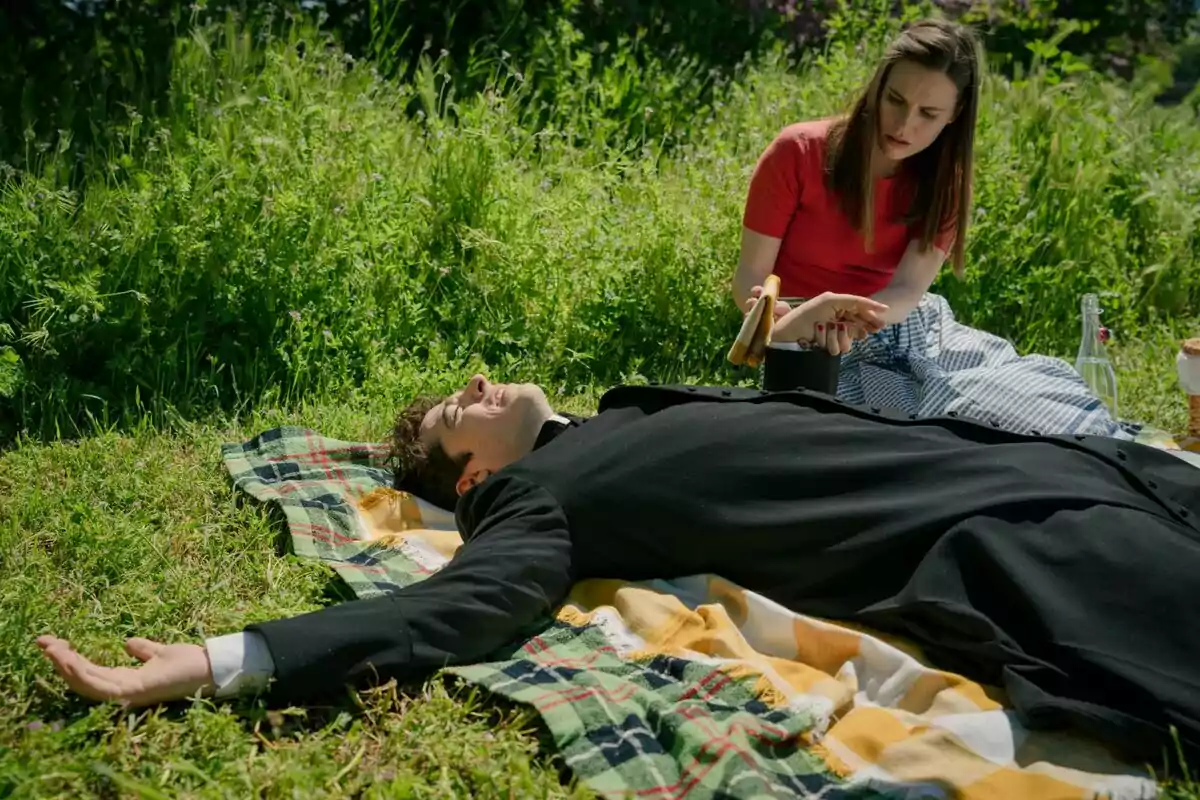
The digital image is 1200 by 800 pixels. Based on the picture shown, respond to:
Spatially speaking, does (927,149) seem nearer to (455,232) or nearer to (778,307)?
(778,307)

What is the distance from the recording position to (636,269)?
5496 millimetres

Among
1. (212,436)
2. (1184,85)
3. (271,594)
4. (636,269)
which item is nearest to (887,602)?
(271,594)

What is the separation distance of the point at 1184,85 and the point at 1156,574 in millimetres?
11591

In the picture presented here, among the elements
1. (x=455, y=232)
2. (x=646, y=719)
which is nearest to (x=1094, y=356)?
(x=455, y=232)

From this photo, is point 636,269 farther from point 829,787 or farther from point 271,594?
point 829,787

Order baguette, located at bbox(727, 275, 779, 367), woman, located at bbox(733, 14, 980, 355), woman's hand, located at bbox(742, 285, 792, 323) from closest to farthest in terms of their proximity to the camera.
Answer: baguette, located at bbox(727, 275, 779, 367)
woman's hand, located at bbox(742, 285, 792, 323)
woman, located at bbox(733, 14, 980, 355)

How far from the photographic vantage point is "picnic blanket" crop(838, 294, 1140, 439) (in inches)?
161

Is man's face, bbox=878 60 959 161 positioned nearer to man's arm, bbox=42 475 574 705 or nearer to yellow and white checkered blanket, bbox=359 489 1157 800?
yellow and white checkered blanket, bbox=359 489 1157 800

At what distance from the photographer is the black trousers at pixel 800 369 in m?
3.76

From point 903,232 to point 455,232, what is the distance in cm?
201

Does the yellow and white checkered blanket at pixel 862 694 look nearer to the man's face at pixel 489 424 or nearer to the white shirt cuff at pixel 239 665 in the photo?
the man's face at pixel 489 424

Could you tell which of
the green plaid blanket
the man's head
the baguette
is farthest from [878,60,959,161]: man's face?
the green plaid blanket

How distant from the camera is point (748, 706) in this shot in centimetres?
263

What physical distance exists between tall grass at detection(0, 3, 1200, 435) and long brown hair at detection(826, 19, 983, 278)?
127cm
